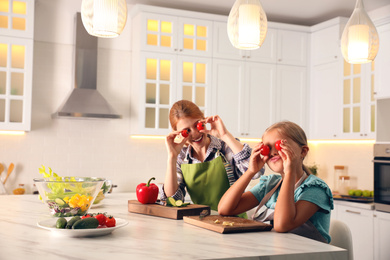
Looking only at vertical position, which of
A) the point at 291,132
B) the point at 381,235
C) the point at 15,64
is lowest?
the point at 381,235

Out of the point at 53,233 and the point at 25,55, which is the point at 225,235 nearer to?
the point at 53,233

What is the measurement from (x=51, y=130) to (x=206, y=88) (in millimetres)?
1651

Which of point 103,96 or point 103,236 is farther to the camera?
point 103,96

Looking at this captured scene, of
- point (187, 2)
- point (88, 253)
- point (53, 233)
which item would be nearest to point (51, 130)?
point (187, 2)

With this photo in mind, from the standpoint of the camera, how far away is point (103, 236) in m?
1.62

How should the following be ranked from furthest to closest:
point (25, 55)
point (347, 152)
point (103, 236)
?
point (347, 152) → point (25, 55) → point (103, 236)

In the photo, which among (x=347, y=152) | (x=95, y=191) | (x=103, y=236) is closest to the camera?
(x=103, y=236)

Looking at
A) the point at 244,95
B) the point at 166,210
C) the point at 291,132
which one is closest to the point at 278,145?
the point at 291,132

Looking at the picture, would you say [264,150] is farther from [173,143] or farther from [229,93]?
[229,93]

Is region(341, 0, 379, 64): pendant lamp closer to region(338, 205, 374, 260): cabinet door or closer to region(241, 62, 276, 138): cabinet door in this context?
region(338, 205, 374, 260): cabinet door

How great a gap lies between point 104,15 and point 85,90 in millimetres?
2630

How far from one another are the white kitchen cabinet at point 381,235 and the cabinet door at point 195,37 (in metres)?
2.32

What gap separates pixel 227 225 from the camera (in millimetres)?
1696

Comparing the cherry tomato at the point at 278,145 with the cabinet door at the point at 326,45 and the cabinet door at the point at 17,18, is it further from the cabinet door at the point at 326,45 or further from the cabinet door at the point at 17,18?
the cabinet door at the point at 326,45
